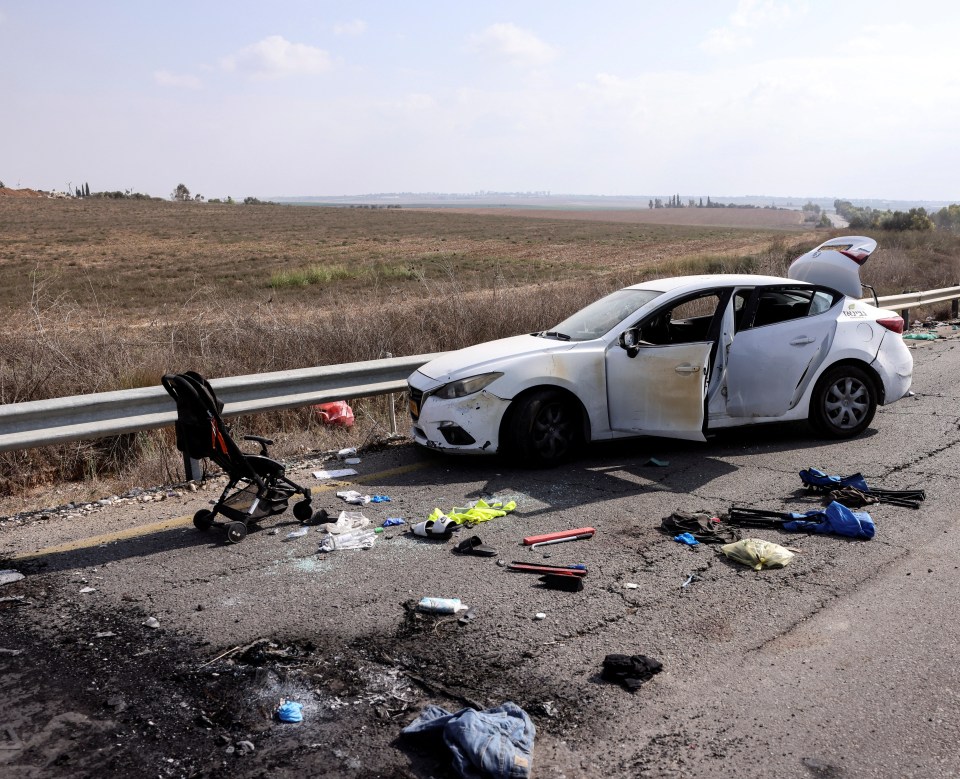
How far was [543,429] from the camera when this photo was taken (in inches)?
303

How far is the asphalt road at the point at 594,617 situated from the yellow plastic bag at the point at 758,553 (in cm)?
8

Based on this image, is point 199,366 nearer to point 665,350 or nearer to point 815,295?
point 665,350

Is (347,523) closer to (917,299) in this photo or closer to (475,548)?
(475,548)

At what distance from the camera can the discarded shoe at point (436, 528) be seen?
6.03 m

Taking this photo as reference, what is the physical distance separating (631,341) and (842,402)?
89.9 inches

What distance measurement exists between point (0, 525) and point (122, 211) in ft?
273

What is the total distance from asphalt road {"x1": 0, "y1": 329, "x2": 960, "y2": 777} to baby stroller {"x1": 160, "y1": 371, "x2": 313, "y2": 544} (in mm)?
159

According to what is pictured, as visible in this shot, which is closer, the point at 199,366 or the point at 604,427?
the point at 604,427

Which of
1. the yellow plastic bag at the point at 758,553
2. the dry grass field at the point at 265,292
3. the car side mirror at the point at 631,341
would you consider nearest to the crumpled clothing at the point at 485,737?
the yellow plastic bag at the point at 758,553

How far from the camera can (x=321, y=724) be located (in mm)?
3740

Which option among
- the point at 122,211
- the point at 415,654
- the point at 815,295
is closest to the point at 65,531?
the point at 415,654

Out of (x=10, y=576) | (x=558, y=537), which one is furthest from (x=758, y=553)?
(x=10, y=576)

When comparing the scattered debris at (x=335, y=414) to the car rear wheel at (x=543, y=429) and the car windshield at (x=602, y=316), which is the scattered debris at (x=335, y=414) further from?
the car rear wheel at (x=543, y=429)

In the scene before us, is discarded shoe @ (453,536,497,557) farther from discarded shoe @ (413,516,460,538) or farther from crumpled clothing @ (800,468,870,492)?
crumpled clothing @ (800,468,870,492)
